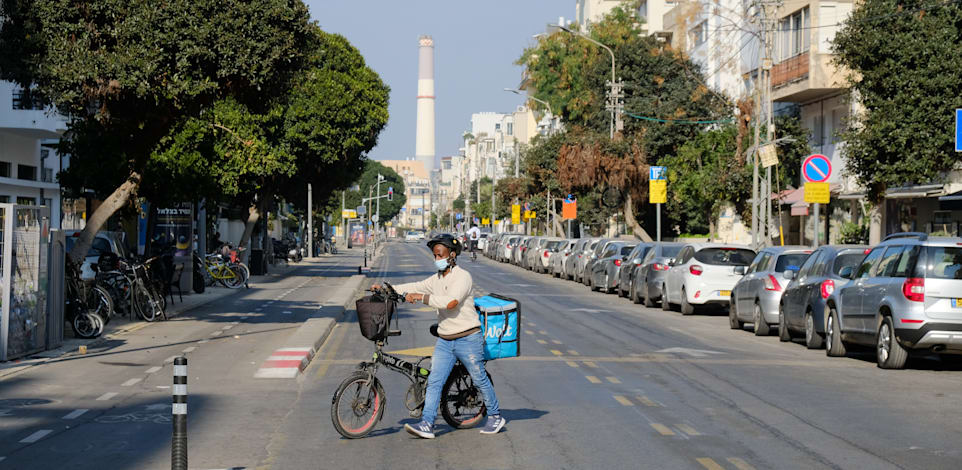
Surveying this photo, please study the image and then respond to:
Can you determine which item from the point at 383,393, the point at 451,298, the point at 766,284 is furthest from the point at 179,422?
the point at 766,284

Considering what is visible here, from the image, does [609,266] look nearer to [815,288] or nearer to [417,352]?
[815,288]

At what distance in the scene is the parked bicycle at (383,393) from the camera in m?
9.92

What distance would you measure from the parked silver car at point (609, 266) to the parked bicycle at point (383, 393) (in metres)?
25.3

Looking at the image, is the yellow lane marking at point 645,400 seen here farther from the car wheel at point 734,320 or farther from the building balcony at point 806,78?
the building balcony at point 806,78

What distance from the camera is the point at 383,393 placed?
33.5 ft

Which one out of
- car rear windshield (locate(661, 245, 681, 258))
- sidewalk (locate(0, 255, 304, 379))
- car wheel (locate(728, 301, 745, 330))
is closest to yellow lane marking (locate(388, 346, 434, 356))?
sidewalk (locate(0, 255, 304, 379))

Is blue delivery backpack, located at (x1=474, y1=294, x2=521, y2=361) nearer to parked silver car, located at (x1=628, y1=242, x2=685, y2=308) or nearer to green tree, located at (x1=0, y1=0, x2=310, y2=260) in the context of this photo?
green tree, located at (x1=0, y1=0, x2=310, y2=260)

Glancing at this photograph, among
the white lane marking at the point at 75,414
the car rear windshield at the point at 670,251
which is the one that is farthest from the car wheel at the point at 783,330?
the white lane marking at the point at 75,414

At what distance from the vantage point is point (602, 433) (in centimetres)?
1064

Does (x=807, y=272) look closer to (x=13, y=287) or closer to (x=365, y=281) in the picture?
(x=13, y=287)

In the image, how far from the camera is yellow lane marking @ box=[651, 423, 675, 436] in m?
10.7

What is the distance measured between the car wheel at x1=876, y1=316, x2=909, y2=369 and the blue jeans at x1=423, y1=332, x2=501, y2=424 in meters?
8.14

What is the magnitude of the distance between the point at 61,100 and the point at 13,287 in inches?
223

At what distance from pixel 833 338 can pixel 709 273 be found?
346 inches
